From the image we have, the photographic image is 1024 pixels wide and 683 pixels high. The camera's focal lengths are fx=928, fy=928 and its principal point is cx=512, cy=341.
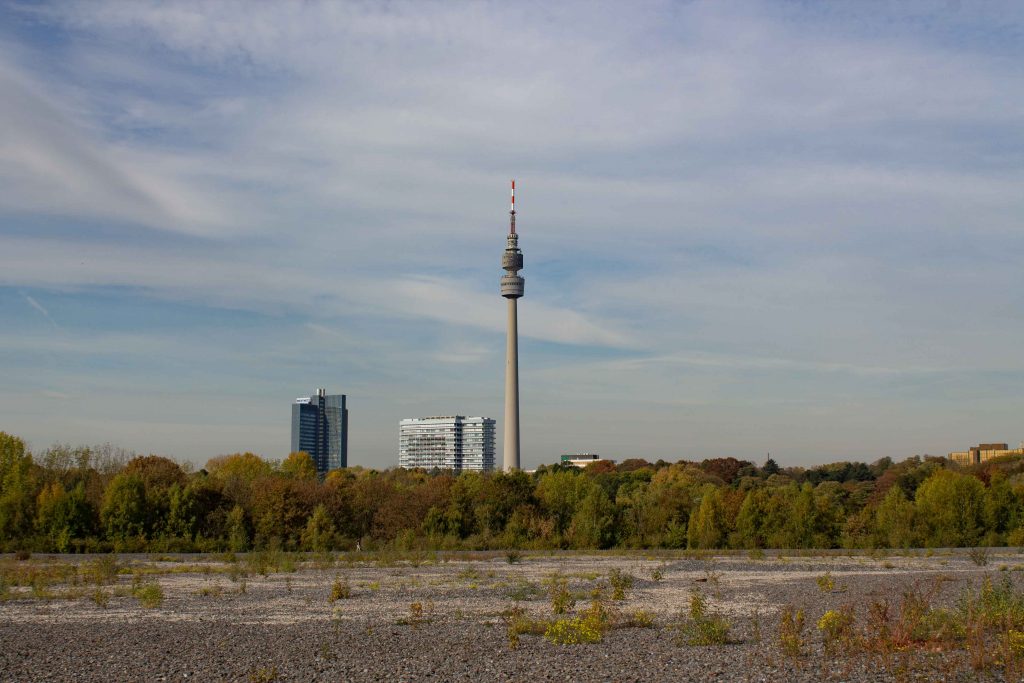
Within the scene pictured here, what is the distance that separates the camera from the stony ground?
498 inches

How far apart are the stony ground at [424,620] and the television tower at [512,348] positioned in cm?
9439

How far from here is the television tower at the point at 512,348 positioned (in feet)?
416

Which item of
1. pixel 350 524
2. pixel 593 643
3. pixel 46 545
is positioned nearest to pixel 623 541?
pixel 350 524

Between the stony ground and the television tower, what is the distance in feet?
310

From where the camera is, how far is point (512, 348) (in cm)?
12962

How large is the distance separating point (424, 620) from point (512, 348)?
368 ft

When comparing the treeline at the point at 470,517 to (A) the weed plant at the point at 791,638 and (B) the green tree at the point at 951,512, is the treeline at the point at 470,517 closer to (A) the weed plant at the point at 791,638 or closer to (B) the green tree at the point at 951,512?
(B) the green tree at the point at 951,512

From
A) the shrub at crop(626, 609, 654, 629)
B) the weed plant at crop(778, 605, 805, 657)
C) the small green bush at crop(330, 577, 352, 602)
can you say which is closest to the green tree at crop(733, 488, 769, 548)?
the small green bush at crop(330, 577, 352, 602)

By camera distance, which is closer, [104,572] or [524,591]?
[524,591]

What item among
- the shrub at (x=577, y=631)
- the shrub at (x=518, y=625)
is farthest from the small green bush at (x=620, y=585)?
the shrub at (x=577, y=631)

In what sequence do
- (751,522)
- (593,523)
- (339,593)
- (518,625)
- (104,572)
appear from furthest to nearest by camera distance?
(751,522), (593,523), (104,572), (339,593), (518,625)

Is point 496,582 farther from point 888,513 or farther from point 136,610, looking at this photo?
point 888,513

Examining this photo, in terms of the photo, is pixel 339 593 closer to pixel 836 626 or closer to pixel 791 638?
pixel 836 626

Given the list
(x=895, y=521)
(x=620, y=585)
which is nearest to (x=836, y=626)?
(x=620, y=585)
